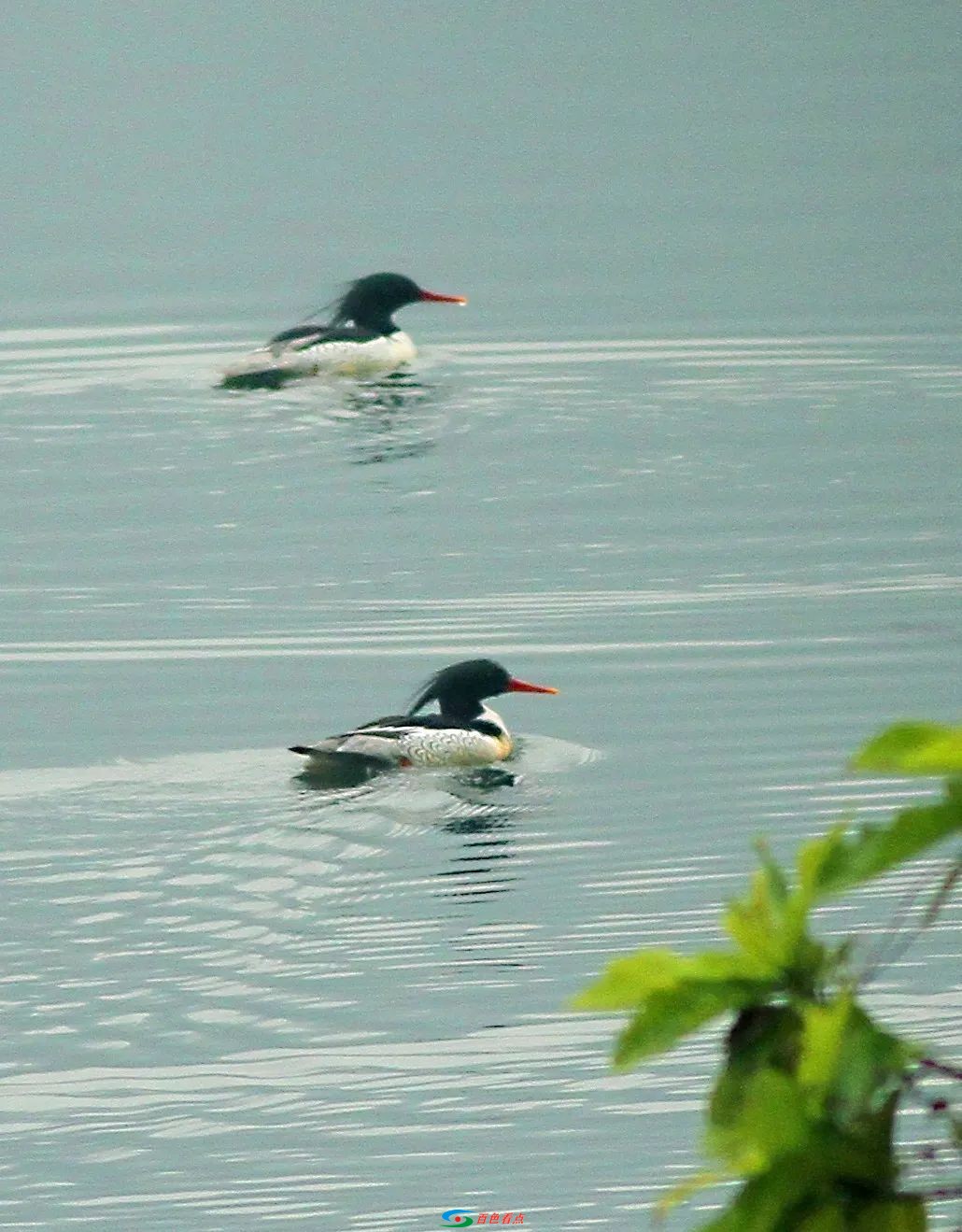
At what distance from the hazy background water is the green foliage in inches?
189

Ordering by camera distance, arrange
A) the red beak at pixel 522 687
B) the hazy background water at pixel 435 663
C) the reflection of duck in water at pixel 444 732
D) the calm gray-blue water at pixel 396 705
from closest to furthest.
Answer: the calm gray-blue water at pixel 396 705 → the hazy background water at pixel 435 663 → the reflection of duck in water at pixel 444 732 → the red beak at pixel 522 687

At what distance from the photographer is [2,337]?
21406 millimetres

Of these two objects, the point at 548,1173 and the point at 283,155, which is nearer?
the point at 548,1173

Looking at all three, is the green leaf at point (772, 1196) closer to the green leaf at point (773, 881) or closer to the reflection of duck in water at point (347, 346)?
the green leaf at point (773, 881)

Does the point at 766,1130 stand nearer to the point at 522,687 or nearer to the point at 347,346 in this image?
the point at 522,687

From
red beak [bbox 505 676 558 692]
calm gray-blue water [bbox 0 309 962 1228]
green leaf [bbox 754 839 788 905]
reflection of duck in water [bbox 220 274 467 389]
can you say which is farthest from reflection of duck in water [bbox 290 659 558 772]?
green leaf [bbox 754 839 788 905]

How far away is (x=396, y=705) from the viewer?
36.9 ft

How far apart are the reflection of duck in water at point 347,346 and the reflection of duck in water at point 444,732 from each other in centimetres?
743

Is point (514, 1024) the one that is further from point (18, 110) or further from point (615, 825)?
point (18, 110)

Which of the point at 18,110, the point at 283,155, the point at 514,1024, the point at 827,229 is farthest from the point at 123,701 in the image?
the point at 18,110

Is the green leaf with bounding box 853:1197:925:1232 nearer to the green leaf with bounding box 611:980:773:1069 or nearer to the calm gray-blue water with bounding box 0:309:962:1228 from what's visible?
the green leaf with bounding box 611:980:773:1069

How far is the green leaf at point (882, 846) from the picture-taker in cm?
124

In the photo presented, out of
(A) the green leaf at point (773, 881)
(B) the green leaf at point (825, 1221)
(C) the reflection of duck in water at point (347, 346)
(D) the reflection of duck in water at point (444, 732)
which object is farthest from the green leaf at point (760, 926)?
(C) the reflection of duck in water at point (347, 346)

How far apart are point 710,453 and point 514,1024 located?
359 inches
